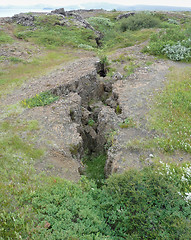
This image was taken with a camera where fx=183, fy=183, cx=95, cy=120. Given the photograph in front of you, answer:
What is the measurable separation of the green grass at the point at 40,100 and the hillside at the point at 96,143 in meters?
0.07

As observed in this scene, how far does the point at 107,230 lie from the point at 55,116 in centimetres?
749

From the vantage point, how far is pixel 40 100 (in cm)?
1301

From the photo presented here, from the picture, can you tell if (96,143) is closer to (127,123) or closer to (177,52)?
(127,123)

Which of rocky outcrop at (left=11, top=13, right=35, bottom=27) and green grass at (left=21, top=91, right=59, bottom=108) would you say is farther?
rocky outcrop at (left=11, top=13, right=35, bottom=27)

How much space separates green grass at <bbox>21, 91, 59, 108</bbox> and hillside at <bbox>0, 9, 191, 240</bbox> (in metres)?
0.07

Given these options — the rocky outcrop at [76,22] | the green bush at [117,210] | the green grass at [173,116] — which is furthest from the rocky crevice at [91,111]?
the rocky outcrop at [76,22]

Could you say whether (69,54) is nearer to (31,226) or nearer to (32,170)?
(32,170)

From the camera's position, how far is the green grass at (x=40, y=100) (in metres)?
12.8

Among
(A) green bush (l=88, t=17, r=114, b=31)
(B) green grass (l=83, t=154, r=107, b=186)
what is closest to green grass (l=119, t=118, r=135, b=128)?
(B) green grass (l=83, t=154, r=107, b=186)

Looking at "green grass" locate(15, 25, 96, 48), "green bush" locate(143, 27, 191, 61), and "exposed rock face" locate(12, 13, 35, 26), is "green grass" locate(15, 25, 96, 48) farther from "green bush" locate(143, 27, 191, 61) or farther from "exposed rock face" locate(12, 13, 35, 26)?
"green bush" locate(143, 27, 191, 61)

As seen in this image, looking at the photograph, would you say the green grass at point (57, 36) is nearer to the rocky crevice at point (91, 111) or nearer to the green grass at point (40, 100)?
the rocky crevice at point (91, 111)

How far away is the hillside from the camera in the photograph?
225 inches

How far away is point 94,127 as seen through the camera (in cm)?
1362

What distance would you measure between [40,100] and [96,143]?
5.00m
